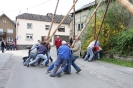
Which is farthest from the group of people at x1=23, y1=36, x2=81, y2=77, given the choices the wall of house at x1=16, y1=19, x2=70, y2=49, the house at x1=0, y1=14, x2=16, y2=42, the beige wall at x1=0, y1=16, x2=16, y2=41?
the beige wall at x1=0, y1=16, x2=16, y2=41

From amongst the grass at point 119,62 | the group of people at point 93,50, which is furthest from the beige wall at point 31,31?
the grass at point 119,62

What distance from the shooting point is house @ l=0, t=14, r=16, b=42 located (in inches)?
2056

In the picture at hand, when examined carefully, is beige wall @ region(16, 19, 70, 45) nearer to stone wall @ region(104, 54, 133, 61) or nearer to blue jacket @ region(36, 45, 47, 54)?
stone wall @ region(104, 54, 133, 61)

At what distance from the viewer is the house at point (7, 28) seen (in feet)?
171

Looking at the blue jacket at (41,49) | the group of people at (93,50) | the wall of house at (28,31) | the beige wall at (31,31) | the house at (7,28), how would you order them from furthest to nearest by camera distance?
the house at (7,28), the beige wall at (31,31), the wall of house at (28,31), the group of people at (93,50), the blue jacket at (41,49)

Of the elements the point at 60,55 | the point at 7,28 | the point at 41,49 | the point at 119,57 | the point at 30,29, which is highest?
the point at 7,28

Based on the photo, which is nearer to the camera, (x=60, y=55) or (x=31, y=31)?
(x=60, y=55)

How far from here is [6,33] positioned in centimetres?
5234

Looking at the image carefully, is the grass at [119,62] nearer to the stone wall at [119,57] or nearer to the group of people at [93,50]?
the stone wall at [119,57]

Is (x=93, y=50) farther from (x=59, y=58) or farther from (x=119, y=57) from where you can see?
(x=59, y=58)

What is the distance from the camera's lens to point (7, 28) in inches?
2092

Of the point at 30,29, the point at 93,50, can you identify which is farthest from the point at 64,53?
the point at 30,29

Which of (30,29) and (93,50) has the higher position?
(30,29)

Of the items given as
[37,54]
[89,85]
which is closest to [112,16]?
[37,54]
